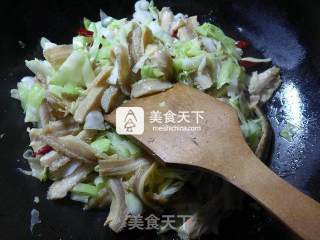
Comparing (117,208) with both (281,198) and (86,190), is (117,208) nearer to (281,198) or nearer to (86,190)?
(86,190)

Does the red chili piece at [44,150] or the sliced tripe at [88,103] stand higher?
the sliced tripe at [88,103]

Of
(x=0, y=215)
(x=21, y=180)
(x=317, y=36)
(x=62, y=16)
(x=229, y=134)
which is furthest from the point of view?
(x=62, y=16)

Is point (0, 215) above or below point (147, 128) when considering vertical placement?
below

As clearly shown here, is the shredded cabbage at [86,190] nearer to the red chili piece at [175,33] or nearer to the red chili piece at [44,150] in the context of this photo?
the red chili piece at [44,150]

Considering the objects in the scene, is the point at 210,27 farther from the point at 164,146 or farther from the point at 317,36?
the point at 164,146

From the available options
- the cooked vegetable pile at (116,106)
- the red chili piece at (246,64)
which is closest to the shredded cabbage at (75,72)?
the cooked vegetable pile at (116,106)

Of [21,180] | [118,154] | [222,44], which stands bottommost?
[21,180]

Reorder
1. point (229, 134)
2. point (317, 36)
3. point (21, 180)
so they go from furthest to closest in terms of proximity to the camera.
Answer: point (317, 36), point (21, 180), point (229, 134)

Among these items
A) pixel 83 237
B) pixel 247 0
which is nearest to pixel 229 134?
pixel 83 237
